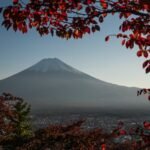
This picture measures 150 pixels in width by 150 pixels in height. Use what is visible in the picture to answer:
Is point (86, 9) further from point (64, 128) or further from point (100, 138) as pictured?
point (64, 128)

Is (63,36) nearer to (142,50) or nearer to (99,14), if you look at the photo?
(99,14)

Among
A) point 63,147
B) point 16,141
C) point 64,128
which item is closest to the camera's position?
point 63,147

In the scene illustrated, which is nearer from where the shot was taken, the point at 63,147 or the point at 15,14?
the point at 15,14

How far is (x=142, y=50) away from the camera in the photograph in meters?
7.32

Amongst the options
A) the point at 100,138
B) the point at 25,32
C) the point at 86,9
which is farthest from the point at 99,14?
the point at 100,138

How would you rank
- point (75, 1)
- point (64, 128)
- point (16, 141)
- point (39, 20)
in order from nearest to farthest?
1. point (75, 1)
2. point (39, 20)
3. point (16, 141)
4. point (64, 128)

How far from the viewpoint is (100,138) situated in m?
13.2

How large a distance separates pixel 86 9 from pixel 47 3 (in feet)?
2.10

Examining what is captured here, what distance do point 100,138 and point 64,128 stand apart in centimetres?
165

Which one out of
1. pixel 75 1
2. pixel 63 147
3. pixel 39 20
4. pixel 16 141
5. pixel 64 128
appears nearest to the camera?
pixel 75 1

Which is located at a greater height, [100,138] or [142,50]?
[142,50]

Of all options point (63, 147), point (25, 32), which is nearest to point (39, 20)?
point (25, 32)

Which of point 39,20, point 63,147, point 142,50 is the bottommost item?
point 63,147

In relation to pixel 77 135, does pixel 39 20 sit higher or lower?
higher
